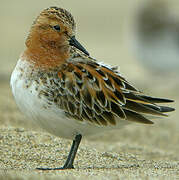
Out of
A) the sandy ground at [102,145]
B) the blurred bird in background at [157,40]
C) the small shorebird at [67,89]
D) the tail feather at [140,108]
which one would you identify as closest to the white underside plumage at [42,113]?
the small shorebird at [67,89]

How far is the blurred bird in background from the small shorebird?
6.53 m

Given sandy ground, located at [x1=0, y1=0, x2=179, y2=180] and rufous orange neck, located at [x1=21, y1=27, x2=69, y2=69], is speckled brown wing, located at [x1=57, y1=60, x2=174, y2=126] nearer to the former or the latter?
rufous orange neck, located at [x1=21, y1=27, x2=69, y2=69]

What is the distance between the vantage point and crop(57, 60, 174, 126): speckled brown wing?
159 inches

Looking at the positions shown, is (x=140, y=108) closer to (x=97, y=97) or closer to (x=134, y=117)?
(x=134, y=117)

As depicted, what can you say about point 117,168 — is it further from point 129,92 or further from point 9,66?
point 9,66

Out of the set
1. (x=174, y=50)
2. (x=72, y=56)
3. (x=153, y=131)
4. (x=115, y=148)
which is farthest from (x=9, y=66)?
(x=72, y=56)

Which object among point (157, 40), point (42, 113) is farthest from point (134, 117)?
point (157, 40)

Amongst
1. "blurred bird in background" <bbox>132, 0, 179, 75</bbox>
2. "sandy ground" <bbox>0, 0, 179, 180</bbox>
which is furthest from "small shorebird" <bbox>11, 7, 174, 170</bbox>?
"blurred bird in background" <bbox>132, 0, 179, 75</bbox>

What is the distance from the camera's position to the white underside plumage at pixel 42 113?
389 centimetres

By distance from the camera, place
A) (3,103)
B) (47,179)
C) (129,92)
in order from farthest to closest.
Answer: (3,103) < (129,92) < (47,179)

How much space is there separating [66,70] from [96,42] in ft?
34.1

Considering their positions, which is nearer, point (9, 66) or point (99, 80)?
point (99, 80)

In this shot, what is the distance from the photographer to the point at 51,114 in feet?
12.8

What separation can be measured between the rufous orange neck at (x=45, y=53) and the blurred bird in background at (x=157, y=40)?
22.0 ft
